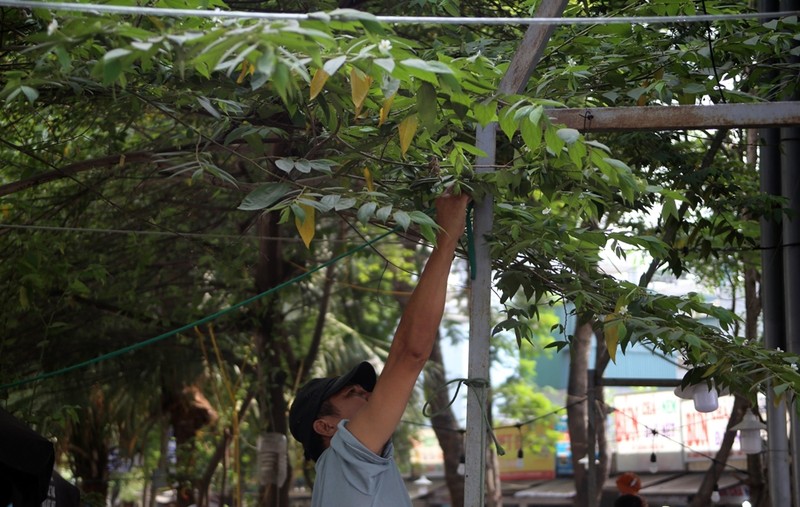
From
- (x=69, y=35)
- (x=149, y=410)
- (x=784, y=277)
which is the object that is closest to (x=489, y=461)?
(x=149, y=410)

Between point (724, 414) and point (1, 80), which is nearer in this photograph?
point (1, 80)

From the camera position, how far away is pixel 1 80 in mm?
4281

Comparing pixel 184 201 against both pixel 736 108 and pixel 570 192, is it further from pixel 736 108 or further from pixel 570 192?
pixel 736 108

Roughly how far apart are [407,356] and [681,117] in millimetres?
1344

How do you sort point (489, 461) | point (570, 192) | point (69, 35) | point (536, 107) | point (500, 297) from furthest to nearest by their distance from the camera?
point (489, 461), point (500, 297), point (570, 192), point (536, 107), point (69, 35)

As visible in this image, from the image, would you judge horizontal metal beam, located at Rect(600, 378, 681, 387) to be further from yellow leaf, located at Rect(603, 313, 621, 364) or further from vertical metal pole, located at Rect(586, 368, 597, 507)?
yellow leaf, located at Rect(603, 313, 621, 364)

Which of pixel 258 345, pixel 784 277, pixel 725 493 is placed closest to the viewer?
pixel 784 277

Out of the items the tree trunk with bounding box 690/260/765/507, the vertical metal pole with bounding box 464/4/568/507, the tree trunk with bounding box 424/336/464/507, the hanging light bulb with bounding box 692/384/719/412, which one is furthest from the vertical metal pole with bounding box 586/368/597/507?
the vertical metal pole with bounding box 464/4/568/507

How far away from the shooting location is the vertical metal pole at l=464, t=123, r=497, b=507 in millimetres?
3023

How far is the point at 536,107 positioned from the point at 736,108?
934mm

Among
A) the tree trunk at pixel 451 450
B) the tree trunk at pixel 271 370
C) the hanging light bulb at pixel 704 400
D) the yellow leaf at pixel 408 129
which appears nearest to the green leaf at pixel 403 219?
the yellow leaf at pixel 408 129

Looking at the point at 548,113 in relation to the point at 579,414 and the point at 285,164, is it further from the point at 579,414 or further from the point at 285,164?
the point at 579,414

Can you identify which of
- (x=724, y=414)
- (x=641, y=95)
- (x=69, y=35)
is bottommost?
(x=724, y=414)

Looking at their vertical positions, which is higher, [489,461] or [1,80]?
[1,80]
